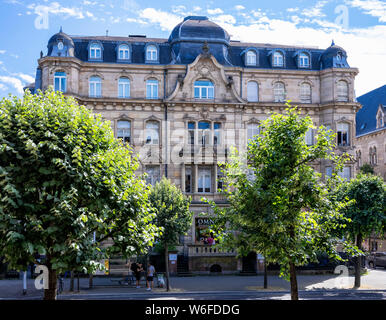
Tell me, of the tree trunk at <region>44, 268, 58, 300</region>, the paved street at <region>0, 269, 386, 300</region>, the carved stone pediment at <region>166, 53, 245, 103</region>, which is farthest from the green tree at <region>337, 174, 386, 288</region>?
the tree trunk at <region>44, 268, 58, 300</region>

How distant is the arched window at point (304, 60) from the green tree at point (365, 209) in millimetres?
15426

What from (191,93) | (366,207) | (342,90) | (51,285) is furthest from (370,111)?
(51,285)

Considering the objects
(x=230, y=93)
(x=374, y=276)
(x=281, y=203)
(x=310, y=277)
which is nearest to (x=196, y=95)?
(x=230, y=93)

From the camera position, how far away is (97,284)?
28094 mm

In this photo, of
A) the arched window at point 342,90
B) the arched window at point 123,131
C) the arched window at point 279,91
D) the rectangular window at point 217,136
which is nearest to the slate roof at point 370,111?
the arched window at point 342,90

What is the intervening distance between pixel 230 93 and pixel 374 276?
18.1m

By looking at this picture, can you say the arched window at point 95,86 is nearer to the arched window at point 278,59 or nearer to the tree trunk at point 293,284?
the arched window at point 278,59

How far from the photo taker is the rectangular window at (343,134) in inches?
1567

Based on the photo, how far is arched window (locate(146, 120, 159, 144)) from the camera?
37.9 meters

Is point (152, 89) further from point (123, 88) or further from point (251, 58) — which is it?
point (251, 58)

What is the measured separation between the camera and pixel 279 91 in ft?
131

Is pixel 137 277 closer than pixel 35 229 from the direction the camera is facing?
No

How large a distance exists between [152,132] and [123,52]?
7322 mm
